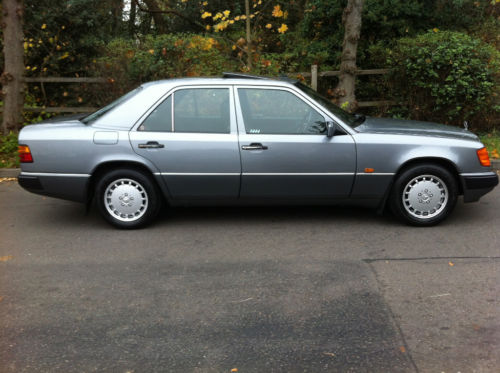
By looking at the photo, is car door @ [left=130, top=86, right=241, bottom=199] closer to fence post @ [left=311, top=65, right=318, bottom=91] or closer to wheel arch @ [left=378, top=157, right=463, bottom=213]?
wheel arch @ [left=378, top=157, right=463, bottom=213]

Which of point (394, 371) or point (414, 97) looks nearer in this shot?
point (394, 371)

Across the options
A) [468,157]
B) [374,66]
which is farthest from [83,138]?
[374,66]

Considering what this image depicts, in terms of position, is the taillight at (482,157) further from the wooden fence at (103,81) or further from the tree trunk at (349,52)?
the wooden fence at (103,81)

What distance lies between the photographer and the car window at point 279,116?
5918mm

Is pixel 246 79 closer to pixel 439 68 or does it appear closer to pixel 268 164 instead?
pixel 268 164

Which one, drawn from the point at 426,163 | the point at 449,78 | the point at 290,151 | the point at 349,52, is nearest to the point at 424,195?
the point at 426,163

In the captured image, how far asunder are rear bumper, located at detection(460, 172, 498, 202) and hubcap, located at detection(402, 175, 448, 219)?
8.5 inches

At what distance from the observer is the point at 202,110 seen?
5992 mm

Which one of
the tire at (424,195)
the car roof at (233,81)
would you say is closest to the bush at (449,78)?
the tire at (424,195)

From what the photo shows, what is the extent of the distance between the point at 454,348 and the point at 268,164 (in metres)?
2.91

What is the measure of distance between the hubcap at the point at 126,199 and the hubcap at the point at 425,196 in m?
2.78

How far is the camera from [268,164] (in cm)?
587

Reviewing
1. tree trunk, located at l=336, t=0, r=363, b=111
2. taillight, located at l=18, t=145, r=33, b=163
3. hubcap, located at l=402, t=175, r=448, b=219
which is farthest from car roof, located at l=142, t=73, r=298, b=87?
tree trunk, located at l=336, t=0, r=363, b=111

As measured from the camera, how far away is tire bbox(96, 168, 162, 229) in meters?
5.94
